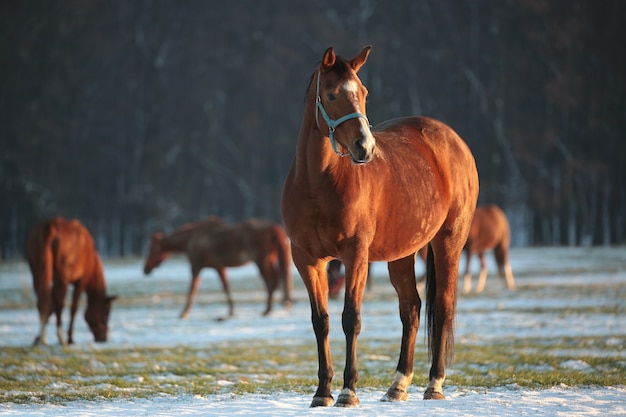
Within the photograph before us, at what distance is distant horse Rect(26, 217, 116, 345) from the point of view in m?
12.7

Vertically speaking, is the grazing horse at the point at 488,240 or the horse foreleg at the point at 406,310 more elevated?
the grazing horse at the point at 488,240

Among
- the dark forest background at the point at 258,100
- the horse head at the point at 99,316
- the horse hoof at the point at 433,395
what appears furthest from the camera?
the dark forest background at the point at 258,100

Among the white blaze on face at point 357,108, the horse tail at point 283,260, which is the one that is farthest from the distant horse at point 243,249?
the white blaze on face at point 357,108

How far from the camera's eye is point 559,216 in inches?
1815

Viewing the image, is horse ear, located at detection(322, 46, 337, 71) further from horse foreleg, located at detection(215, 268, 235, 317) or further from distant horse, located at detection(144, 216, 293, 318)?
distant horse, located at detection(144, 216, 293, 318)

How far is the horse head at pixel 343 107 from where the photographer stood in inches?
217

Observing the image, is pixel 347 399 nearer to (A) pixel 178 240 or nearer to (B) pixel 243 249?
(B) pixel 243 249

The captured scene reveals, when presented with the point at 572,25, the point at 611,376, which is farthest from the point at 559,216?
the point at 611,376

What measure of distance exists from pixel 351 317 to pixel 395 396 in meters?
0.76

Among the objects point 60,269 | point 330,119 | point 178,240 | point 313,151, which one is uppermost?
point 330,119

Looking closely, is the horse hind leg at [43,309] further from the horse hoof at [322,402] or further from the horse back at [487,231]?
the horse back at [487,231]

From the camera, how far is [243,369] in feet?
31.1

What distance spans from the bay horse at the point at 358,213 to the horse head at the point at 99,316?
7289 millimetres

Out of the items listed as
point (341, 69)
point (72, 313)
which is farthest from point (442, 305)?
point (72, 313)
